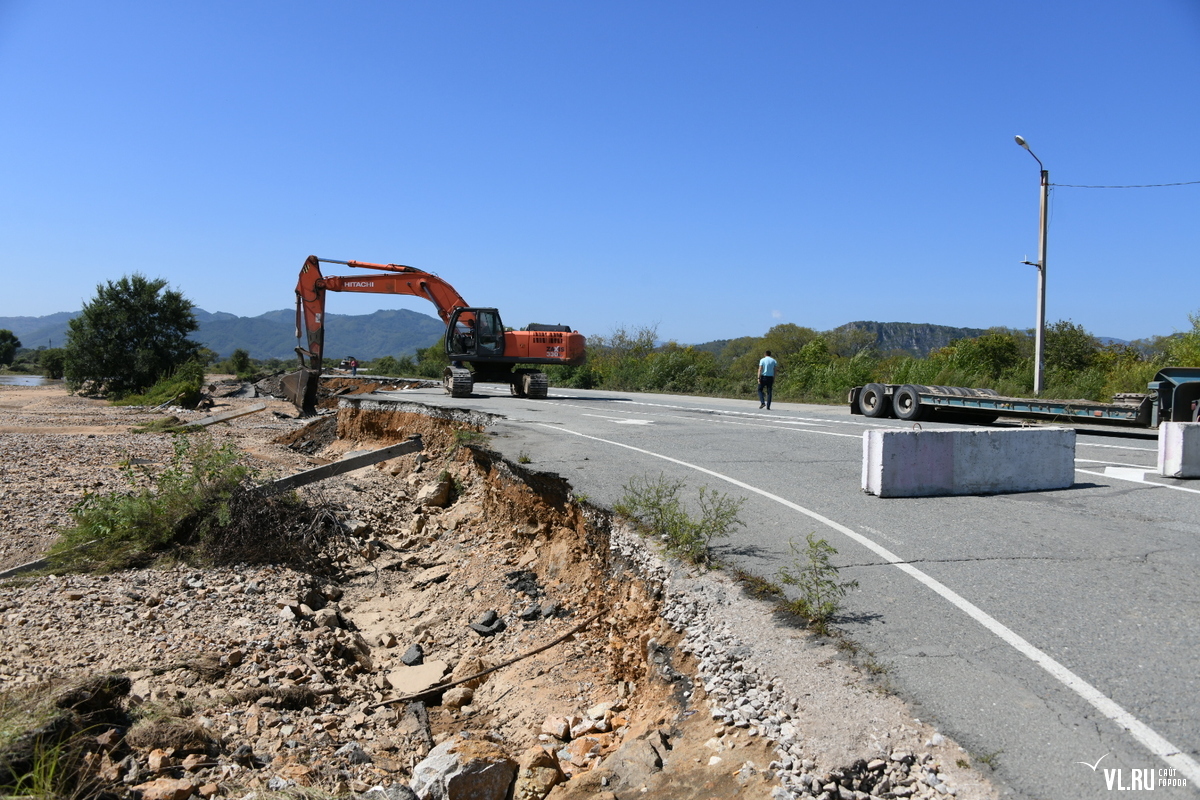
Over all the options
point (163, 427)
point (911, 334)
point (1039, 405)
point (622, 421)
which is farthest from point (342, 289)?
point (911, 334)

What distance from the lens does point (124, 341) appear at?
43.1m

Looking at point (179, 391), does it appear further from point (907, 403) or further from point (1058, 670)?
point (1058, 670)

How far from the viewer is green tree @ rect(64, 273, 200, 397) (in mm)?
42219

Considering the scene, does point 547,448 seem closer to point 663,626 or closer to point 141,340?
point 663,626

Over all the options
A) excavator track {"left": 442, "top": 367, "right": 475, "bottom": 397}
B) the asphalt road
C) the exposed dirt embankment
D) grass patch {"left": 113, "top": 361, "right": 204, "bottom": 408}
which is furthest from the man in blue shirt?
grass patch {"left": 113, "top": 361, "right": 204, "bottom": 408}

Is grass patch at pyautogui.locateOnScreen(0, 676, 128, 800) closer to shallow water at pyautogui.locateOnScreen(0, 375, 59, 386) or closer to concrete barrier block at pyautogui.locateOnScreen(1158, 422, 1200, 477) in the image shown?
concrete barrier block at pyautogui.locateOnScreen(1158, 422, 1200, 477)

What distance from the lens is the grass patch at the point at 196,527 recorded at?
340 inches

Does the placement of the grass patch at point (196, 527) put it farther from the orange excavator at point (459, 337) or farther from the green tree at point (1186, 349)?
the green tree at point (1186, 349)

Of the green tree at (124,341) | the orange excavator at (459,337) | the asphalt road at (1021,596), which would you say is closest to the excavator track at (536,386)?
the orange excavator at (459,337)

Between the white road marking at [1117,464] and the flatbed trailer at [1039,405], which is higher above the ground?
the flatbed trailer at [1039,405]

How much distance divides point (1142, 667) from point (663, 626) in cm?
277

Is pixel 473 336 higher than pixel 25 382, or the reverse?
pixel 473 336

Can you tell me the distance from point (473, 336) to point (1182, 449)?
1951cm

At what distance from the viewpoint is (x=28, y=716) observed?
413 centimetres
